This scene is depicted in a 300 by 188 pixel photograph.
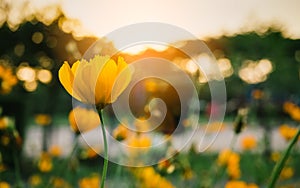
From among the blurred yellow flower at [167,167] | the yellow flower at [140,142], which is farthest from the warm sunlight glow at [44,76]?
the blurred yellow flower at [167,167]

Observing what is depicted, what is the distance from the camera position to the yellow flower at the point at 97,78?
43cm

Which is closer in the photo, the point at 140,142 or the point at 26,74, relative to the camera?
the point at 140,142

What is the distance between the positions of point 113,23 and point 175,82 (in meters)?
1.94

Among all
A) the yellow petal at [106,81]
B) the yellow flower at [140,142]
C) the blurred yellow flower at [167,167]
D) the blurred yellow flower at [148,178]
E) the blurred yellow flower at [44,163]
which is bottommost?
the blurred yellow flower at [44,163]

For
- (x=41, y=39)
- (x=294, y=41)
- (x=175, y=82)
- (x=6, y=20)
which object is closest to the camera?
(x=175, y=82)

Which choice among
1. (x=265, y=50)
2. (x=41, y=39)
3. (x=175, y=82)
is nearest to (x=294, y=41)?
(x=265, y=50)

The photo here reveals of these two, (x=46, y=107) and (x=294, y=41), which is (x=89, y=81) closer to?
(x=46, y=107)

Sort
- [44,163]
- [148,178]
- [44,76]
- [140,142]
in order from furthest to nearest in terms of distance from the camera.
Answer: [44,76]
[44,163]
[140,142]
[148,178]

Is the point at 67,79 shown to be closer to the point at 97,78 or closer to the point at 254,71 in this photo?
the point at 97,78

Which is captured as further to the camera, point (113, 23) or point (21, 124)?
point (21, 124)

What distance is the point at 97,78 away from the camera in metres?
0.43

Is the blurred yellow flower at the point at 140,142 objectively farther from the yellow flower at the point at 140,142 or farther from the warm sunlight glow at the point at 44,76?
the warm sunlight glow at the point at 44,76

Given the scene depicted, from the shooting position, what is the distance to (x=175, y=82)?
3.24 m

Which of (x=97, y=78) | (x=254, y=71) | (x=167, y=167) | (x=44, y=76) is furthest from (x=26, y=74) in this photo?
(x=97, y=78)
